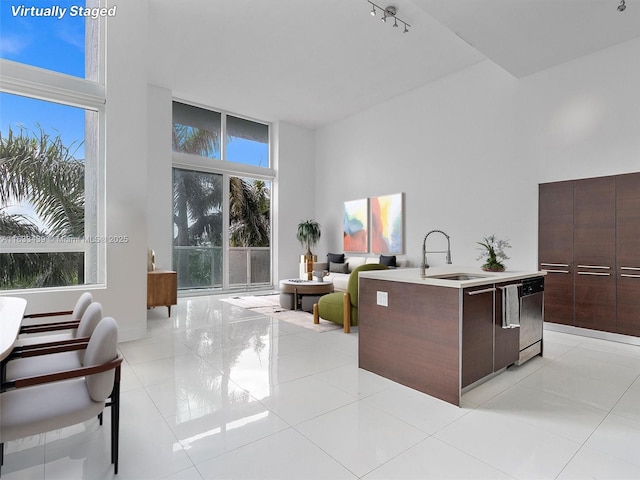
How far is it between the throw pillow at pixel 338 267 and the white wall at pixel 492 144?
158cm

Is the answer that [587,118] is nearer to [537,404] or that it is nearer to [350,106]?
[537,404]

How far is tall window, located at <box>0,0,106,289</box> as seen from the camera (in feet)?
12.3

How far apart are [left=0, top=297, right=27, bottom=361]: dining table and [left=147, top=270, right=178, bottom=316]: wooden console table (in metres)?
2.78

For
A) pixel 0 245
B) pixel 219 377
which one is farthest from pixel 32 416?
pixel 0 245

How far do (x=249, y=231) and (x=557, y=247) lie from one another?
253 inches

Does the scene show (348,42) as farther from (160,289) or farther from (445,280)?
(160,289)

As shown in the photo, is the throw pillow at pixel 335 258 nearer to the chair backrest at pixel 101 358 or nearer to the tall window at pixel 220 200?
the tall window at pixel 220 200

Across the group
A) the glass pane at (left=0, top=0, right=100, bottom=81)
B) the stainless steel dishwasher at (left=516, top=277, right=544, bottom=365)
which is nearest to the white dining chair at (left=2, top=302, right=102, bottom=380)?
the glass pane at (left=0, top=0, right=100, bottom=81)

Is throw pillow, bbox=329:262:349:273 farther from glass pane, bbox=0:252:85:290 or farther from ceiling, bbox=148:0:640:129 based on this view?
glass pane, bbox=0:252:85:290

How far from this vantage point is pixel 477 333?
9.18 ft

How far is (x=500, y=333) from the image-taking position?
3.08 meters

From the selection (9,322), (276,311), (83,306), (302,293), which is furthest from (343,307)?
(9,322)

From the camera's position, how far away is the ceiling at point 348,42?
3.97 m

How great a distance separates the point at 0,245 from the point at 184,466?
11.3 feet
